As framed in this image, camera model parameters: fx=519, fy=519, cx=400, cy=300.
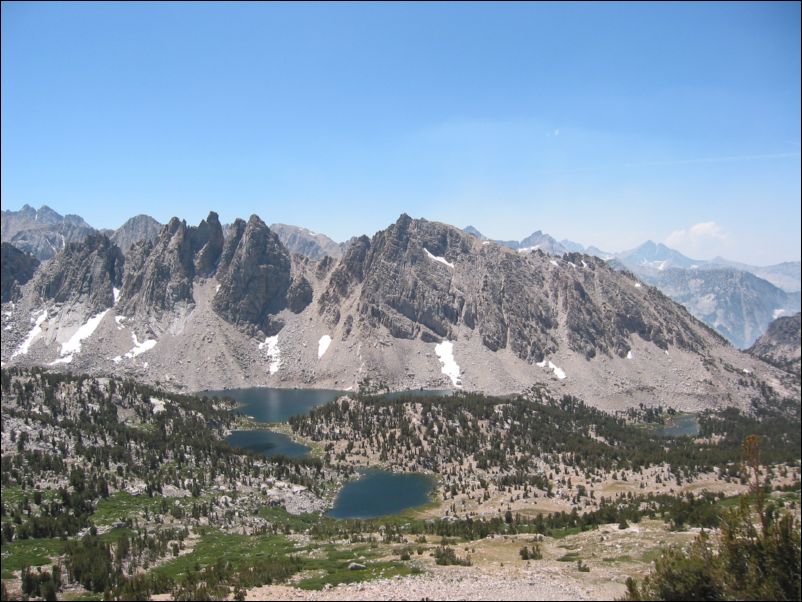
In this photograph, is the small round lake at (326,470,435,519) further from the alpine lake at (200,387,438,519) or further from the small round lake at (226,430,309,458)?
the small round lake at (226,430,309,458)

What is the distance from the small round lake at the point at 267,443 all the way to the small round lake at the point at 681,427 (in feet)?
384

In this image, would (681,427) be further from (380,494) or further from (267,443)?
(267,443)

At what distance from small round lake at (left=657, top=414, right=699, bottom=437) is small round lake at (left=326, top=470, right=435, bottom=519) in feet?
325

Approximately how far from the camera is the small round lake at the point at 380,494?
314 feet

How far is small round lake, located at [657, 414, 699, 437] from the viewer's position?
174 meters

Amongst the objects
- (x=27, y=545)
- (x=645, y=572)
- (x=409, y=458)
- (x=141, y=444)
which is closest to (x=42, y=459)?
(x=141, y=444)

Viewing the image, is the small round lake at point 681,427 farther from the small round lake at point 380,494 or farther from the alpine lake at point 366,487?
the alpine lake at point 366,487

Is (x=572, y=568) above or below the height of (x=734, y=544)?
below

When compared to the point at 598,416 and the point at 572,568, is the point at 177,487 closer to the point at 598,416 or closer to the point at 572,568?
the point at 572,568

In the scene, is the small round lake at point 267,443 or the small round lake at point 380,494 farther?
the small round lake at point 267,443

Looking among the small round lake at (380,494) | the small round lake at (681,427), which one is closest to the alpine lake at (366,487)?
the small round lake at (380,494)

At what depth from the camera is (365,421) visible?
146 meters

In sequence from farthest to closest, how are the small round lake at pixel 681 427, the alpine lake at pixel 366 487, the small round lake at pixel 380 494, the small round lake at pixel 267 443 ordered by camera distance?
1. the small round lake at pixel 681 427
2. the small round lake at pixel 267 443
3. the alpine lake at pixel 366 487
4. the small round lake at pixel 380 494

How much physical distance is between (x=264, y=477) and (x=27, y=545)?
44.6 meters
